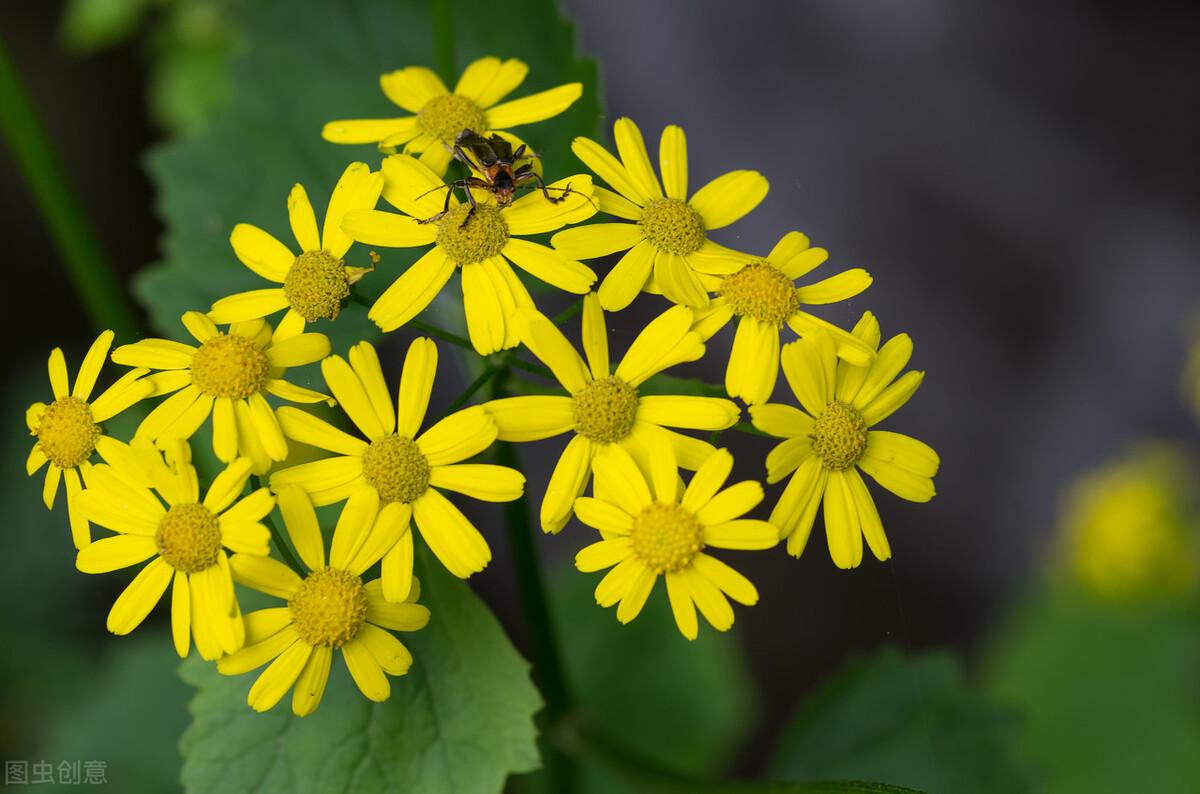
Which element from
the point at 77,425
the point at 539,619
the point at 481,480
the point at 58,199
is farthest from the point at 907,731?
the point at 58,199

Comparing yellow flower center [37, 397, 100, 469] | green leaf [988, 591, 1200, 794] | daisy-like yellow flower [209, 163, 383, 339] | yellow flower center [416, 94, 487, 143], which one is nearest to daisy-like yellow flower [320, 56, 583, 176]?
yellow flower center [416, 94, 487, 143]

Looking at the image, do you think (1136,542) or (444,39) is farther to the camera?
(1136,542)

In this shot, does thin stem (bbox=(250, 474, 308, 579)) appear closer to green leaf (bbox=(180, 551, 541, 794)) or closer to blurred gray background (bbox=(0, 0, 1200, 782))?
green leaf (bbox=(180, 551, 541, 794))

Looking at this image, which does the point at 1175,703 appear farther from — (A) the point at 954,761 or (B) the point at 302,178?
(B) the point at 302,178

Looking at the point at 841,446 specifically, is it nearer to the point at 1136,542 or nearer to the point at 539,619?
the point at 539,619

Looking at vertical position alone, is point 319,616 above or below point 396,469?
below

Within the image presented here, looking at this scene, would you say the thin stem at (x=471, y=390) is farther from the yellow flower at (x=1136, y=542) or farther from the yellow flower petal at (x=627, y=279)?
the yellow flower at (x=1136, y=542)

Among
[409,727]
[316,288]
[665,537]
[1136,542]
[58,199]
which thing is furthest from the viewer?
[1136,542]

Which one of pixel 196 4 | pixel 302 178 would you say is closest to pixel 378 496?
pixel 302 178
